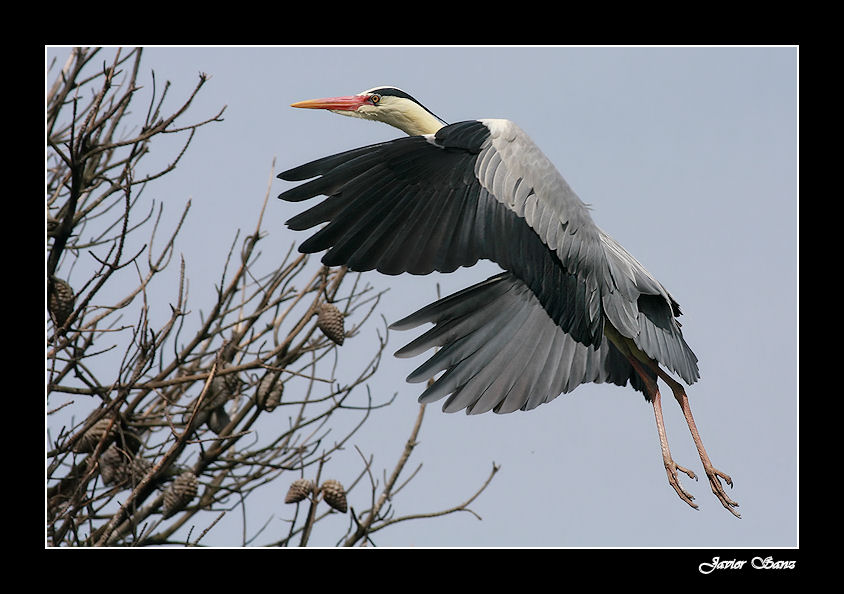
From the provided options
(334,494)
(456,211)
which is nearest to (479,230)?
(456,211)

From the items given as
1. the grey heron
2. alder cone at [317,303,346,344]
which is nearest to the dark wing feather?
the grey heron

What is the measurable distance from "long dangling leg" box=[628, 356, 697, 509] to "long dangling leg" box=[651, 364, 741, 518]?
7cm

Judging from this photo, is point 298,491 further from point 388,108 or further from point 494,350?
point 388,108

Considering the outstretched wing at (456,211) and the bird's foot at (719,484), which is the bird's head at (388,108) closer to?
the outstretched wing at (456,211)

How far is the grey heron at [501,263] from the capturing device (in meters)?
3.81

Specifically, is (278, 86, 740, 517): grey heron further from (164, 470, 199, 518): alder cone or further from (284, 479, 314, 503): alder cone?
(164, 470, 199, 518): alder cone

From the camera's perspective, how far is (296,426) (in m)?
4.52

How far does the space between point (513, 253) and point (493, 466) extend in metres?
1.08

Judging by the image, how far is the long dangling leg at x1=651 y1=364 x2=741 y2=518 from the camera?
14.1 feet

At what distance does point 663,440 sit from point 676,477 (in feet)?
0.69

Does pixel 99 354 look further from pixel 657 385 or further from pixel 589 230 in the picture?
pixel 657 385

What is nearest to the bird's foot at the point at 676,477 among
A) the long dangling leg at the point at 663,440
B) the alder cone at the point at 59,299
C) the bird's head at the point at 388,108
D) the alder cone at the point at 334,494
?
the long dangling leg at the point at 663,440

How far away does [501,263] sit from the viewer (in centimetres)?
393

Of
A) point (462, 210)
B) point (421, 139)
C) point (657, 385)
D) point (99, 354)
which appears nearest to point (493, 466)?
point (657, 385)
